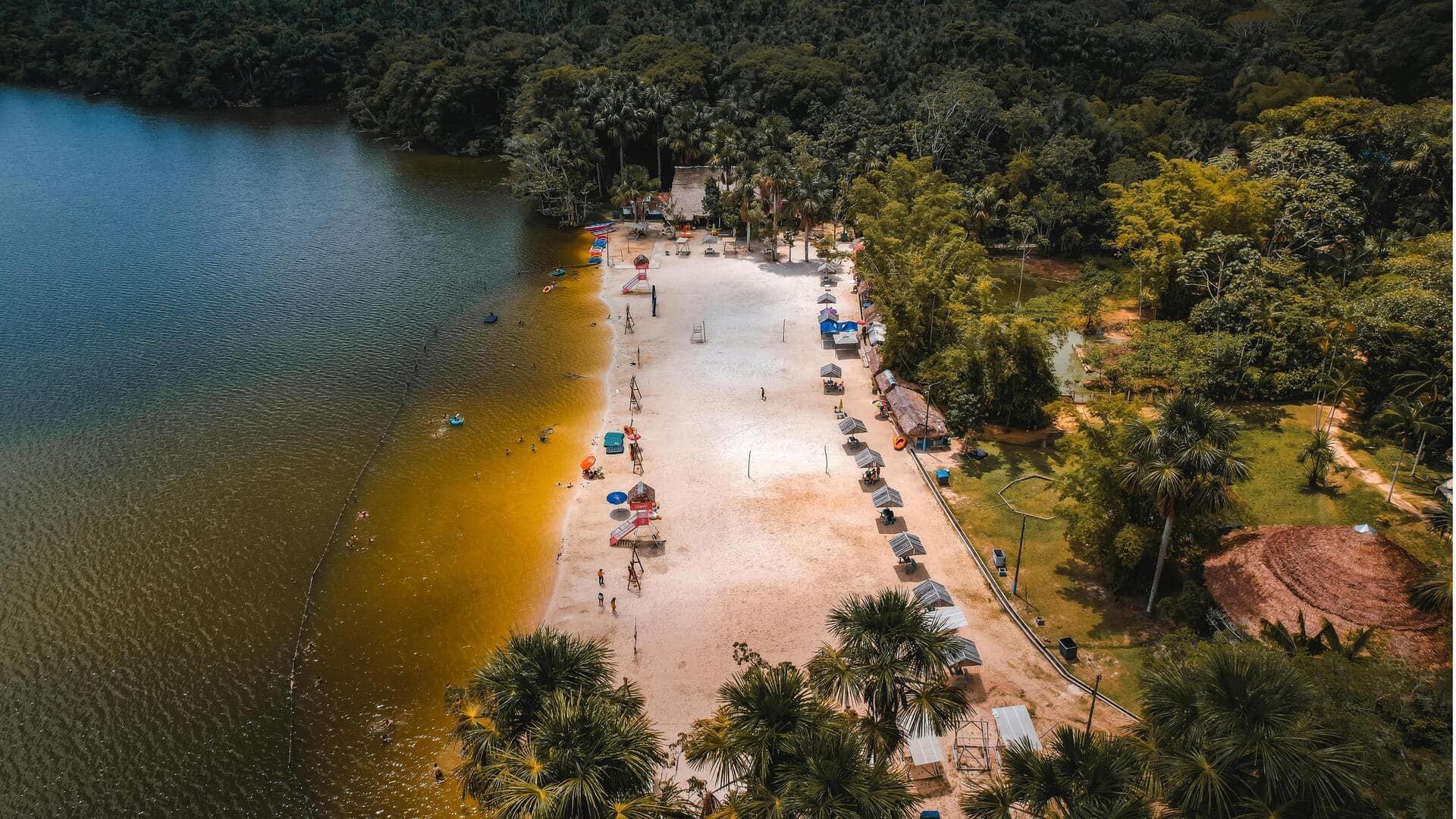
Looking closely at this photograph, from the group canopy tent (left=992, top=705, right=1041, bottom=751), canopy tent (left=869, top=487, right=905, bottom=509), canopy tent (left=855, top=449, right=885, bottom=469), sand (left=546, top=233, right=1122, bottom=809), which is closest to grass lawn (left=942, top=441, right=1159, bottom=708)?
sand (left=546, top=233, right=1122, bottom=809)

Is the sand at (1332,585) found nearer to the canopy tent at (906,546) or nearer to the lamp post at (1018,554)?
the lamp post at (1018,554)

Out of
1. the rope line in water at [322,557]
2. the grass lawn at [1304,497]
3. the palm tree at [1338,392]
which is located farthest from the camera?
the palm tree at [1338,392]

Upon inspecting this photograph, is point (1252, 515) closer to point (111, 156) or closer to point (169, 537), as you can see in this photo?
point (169, 537)

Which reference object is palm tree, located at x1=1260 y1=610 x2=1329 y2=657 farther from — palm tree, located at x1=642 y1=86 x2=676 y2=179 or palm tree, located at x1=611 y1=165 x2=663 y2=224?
palm tree, located at x1=642 y1=86 x2=676 y2=179

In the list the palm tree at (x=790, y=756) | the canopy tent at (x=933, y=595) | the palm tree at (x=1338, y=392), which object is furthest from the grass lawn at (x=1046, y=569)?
the palm tree at (x=1338, y=392)

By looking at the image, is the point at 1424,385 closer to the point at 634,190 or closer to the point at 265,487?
the point at 265,487

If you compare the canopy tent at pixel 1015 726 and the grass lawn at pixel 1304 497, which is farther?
the grass lawn at pixel 1304 497

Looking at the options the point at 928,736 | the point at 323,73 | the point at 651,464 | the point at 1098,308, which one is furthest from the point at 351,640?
the point at 323,73
